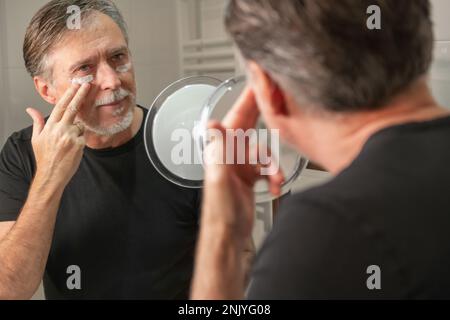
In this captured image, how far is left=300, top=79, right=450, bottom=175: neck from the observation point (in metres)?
0.48

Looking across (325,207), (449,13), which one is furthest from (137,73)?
(325,207)

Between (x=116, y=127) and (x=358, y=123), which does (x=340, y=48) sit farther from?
(x=116, y=127)

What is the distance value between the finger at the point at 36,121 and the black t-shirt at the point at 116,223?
0.16ft

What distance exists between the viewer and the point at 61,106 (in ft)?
3.05

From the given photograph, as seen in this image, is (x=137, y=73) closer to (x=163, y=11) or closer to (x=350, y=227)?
(x=163, y=11)

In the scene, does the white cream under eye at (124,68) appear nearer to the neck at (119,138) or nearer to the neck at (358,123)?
the neck at (119,138)

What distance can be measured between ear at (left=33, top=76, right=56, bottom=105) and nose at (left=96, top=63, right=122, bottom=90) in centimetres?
11

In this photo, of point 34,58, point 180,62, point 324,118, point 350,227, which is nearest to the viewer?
point 350,227

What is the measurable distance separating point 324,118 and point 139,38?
655 mm

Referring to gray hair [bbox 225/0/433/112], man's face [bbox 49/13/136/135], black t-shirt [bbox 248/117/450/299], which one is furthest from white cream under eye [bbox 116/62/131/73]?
black t-shirt [bbox 248/117/450/299]

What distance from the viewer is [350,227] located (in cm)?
40

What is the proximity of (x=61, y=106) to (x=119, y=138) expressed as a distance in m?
0.15

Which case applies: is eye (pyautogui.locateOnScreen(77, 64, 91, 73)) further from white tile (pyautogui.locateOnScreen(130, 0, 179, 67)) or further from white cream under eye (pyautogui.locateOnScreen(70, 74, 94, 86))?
white tile (pyautogui.locateOnScreen(130, 0, 179, 67))

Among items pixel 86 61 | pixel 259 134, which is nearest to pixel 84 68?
pixel 86 61
